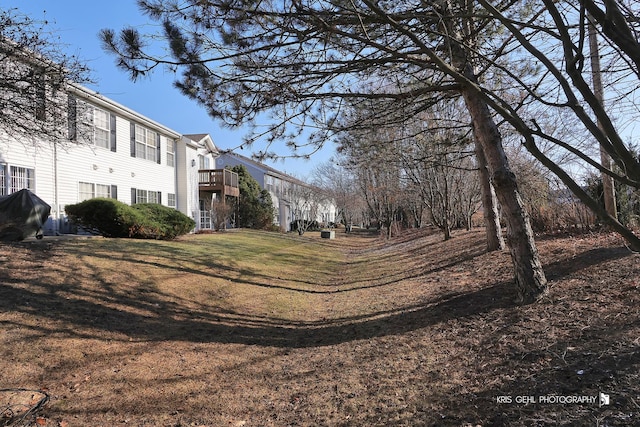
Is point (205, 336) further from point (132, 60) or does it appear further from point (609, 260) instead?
point (609, 260)

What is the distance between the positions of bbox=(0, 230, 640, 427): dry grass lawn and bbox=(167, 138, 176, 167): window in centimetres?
1405

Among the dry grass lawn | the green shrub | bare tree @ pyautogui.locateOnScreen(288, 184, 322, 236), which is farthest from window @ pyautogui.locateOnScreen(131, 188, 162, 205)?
bare tree @ pyautogui.locateOnScreen(288, 184, 322, 236)

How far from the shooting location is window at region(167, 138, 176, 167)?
74.1 ft

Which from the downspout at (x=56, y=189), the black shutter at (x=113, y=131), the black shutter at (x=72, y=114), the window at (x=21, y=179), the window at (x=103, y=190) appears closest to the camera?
the black shutter at (x=72, y=114)

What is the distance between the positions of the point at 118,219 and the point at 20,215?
2.83 m

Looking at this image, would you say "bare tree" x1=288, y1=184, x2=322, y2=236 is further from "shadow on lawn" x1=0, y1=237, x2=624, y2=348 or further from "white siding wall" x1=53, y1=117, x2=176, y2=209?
"shadow on lawn" x1=0, y1=237, x2=624, y2=348

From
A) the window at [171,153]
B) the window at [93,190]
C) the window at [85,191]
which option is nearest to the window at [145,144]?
the window at [171,153]

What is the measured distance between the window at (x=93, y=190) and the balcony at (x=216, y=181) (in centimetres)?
879

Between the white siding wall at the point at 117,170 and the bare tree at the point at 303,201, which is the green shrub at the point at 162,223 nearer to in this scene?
the white siding wall at the point at 117,170

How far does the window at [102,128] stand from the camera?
52.5 feet

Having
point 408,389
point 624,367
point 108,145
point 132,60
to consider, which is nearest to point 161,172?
point 108,145

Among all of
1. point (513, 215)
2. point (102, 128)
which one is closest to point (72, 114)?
point (102, 128)

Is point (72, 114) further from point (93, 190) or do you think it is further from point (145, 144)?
point (145, 144)

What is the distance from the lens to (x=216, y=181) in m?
26.2
